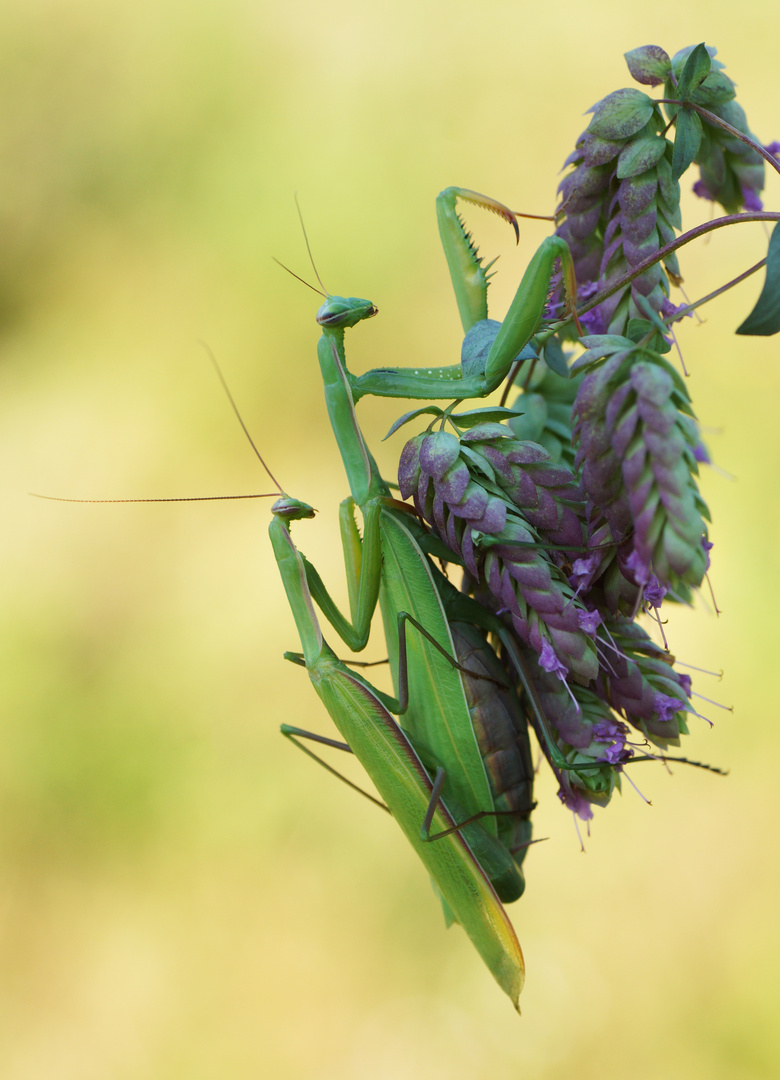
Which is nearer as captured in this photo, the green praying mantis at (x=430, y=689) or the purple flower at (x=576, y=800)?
the purple flower at (x=576, y=800)

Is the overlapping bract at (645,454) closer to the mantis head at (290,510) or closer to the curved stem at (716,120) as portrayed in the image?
the curved stem at (716,120)

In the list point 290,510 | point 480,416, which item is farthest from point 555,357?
point 290,510

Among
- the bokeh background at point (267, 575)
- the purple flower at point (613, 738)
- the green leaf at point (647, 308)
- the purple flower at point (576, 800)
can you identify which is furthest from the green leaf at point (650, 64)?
the bokeh background at point (267, 575)

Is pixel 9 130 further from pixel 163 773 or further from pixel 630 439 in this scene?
pixel 630 439

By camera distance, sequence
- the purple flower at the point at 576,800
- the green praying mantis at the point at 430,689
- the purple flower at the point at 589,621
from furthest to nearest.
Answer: the green praying mantis at the point at 430,689 → the purple flower at the point at 576,800 → the purple flower at the point at 589,621

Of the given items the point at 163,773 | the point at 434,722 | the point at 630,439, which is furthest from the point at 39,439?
the point at 630,439

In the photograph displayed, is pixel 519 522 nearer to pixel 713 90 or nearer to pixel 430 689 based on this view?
pixel 430 689
